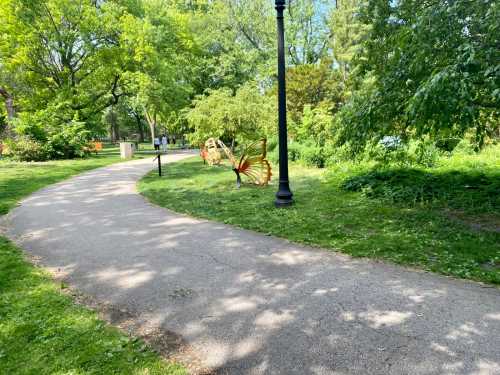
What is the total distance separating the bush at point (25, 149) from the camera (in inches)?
786

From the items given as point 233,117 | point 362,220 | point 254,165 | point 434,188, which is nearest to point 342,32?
point 233,117

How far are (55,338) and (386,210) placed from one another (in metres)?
6.16

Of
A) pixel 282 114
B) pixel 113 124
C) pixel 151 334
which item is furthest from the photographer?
pixel 113 124

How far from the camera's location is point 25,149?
19.9 meters

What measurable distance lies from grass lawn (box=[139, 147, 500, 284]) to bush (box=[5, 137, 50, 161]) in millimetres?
11851

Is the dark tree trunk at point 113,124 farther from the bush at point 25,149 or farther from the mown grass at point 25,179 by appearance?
the mown grass at point 25,179

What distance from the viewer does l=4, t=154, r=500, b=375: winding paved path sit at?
109 inches

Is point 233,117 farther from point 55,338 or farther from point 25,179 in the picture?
point 55,338

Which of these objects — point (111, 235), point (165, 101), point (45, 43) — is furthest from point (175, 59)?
point (111, 235)

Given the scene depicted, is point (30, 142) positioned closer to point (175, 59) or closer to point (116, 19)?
point (116, 19)

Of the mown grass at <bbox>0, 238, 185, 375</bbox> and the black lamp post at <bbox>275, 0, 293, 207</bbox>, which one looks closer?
the mown grass at <bbox>0, 238, 185, 375</bbox>

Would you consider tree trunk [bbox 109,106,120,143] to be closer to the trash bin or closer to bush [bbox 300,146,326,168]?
the trash bin

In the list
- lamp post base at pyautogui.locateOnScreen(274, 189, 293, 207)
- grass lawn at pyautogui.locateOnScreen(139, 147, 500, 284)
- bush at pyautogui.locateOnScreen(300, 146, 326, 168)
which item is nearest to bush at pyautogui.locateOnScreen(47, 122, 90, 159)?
grass lawn at pyautogui.locateOnScreen(139, 147, 500, 284)

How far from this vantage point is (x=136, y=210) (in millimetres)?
8211
